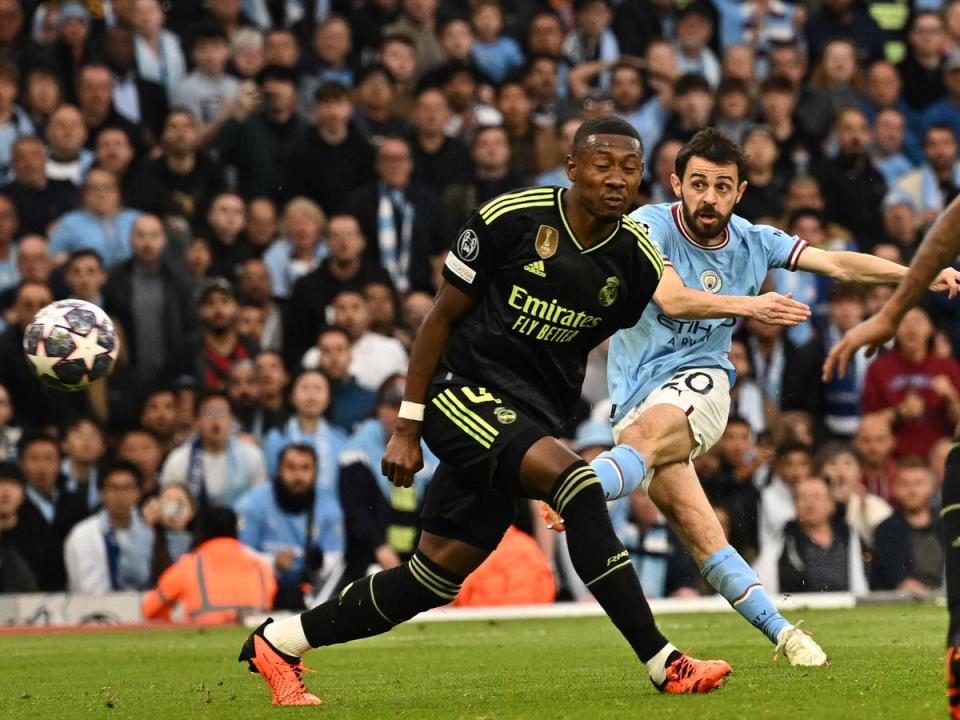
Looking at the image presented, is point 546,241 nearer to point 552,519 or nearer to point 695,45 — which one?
point 552,519

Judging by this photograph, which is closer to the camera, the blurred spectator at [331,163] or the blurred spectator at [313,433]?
the blurred spectator at [313,433]

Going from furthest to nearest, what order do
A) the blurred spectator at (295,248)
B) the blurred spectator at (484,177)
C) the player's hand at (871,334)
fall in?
1. the blurred spectator at (484,177)
2. the blurred spectator at (295,248)
3. the player's hand at (871,334)

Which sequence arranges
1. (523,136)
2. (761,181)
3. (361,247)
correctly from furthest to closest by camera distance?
1. (523,136)
2. (761,181)
3. (361,247)

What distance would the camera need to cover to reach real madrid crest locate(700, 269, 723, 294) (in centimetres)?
889

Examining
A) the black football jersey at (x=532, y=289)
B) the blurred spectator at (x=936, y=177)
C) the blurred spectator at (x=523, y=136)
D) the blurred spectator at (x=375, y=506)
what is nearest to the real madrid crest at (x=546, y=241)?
the black football jersey at (x=532, y=289)

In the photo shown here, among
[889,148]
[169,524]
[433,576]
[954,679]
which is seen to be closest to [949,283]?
[433,576]

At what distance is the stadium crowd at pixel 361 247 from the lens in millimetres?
14188

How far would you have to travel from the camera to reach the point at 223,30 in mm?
17328

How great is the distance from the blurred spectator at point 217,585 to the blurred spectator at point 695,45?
806 centimetres

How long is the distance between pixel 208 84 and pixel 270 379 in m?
3.68

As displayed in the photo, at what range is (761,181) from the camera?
1695 centimetres

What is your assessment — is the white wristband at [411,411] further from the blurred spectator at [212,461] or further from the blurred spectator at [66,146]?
the blurred spectator at [66,146]

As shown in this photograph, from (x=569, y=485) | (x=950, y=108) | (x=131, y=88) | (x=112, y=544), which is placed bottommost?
(x=112, y=544)

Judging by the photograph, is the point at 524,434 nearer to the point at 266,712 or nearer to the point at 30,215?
the point at 266,712
